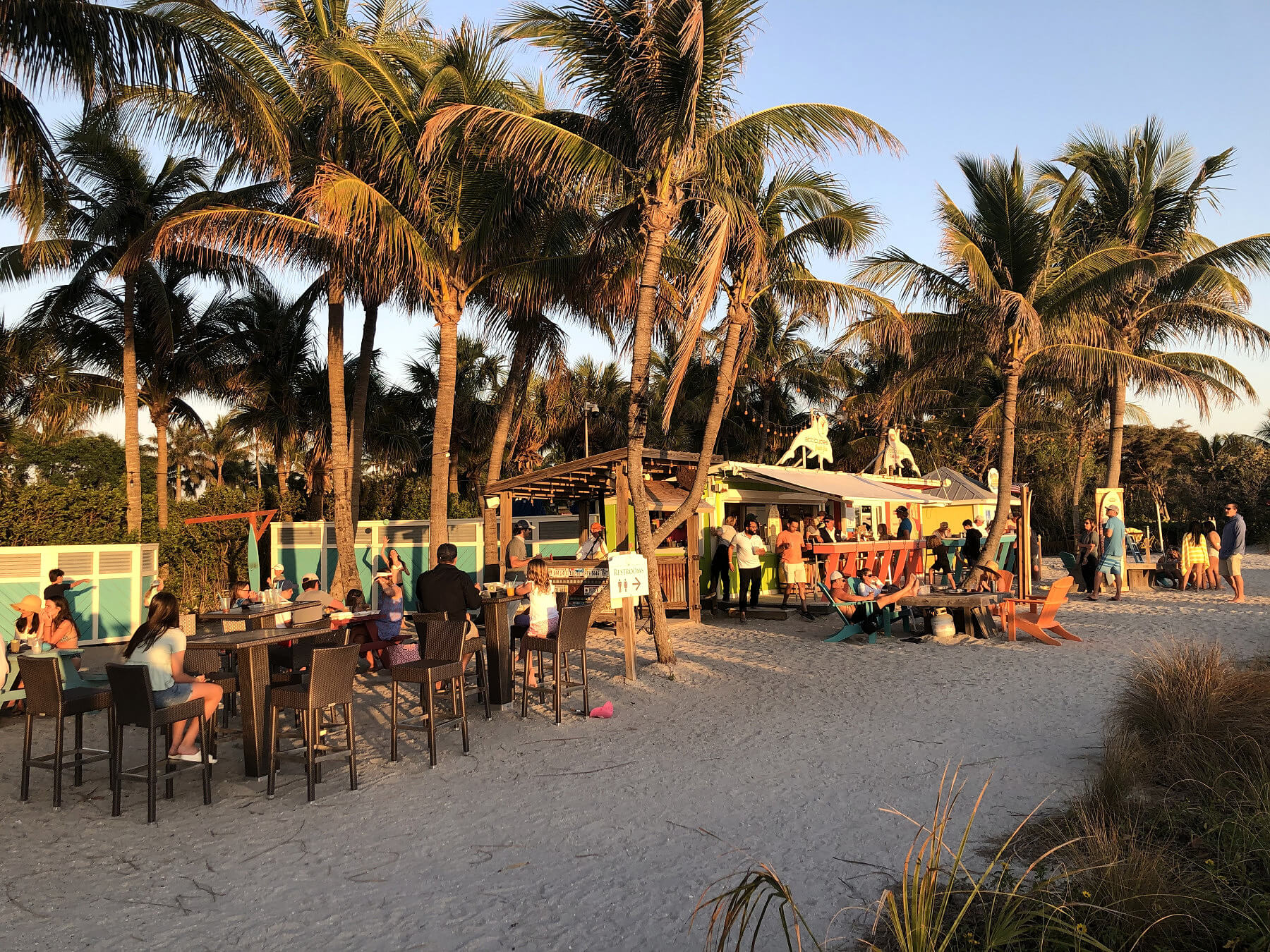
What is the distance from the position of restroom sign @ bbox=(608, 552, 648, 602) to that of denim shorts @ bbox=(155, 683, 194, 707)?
13.8 feet

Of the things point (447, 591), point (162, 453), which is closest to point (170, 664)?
point (447, 591)

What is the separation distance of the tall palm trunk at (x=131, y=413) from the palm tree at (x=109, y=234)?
0.5 inches

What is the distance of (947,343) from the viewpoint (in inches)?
679

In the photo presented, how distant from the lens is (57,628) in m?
8.98

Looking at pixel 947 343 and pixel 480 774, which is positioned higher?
pixel 947 343

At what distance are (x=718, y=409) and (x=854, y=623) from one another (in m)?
3.90

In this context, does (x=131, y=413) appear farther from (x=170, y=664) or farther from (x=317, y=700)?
(x=317, y=700)

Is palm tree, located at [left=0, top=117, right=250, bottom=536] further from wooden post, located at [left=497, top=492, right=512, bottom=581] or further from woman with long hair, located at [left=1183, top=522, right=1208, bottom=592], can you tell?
woman with long hair, located at [left=1183, top=522, right=1208, bottom=592]

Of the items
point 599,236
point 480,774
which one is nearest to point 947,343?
point 599,236

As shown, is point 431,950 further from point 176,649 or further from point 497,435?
point 497,435

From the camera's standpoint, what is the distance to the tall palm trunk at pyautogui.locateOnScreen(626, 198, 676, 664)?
10414 mm

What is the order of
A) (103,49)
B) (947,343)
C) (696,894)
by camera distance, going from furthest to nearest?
(947,343), (103,49), (696,894)

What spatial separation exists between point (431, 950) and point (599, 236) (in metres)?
9.44

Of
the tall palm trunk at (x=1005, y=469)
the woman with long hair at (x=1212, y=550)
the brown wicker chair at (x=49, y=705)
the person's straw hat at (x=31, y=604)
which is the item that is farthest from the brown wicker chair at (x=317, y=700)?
the woman with long hair at (x=1212, y=550)
